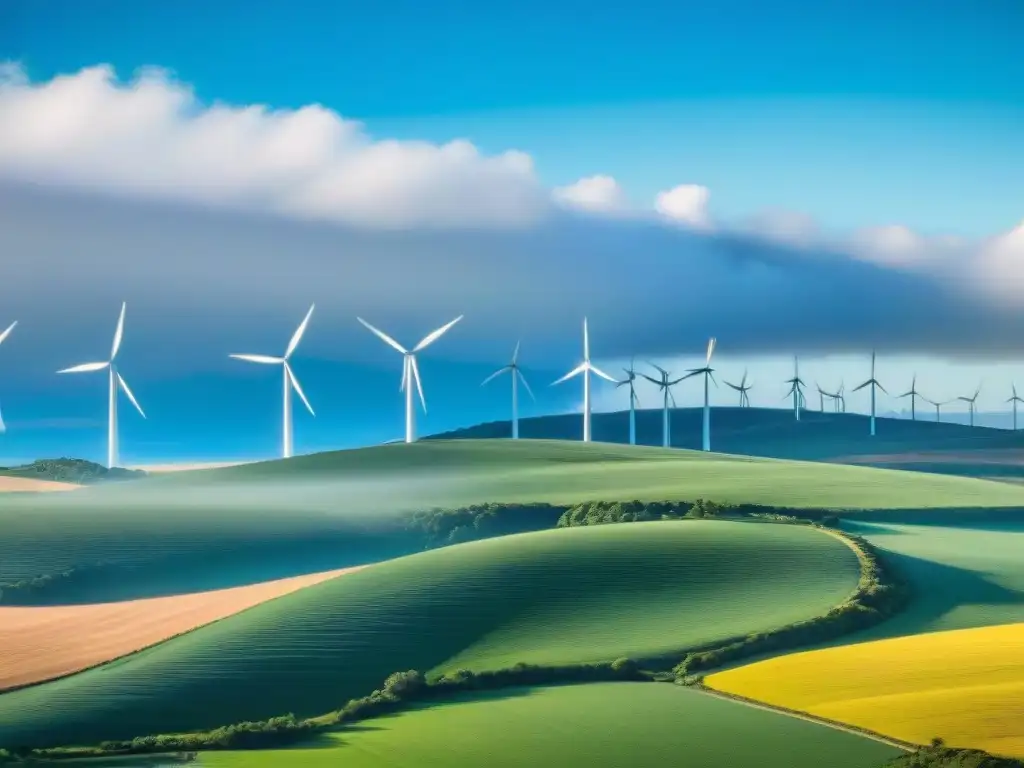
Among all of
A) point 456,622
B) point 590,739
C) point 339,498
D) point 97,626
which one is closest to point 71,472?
point 339,498

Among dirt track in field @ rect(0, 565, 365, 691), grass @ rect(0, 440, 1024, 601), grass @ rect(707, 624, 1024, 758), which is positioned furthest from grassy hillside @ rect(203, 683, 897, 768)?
grass @ rect(0, 440, 1024, 601)

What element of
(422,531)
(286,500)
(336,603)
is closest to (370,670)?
(336,603)

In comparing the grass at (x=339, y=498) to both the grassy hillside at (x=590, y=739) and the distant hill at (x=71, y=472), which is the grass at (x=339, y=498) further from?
the grassy hillside at (x=590, y=739)

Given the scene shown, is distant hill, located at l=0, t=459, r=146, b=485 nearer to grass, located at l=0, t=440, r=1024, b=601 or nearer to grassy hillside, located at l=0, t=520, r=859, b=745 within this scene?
grass, located at l=0, t=440, r=1024, b=601

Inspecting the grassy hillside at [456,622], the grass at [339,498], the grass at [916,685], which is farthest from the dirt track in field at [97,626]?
the grass at [916,685]

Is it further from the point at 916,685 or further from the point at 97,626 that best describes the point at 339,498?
the point at 916,685
